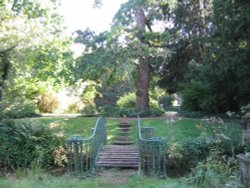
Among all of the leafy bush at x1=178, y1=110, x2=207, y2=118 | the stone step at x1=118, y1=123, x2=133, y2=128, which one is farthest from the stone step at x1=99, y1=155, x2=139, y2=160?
the leafy bush at x1=178, y1=110, x2=207, y2=118

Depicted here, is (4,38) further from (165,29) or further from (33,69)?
(165,29)

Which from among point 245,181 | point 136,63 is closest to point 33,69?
point 136,63

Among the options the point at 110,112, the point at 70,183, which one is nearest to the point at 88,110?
the point at 110,112

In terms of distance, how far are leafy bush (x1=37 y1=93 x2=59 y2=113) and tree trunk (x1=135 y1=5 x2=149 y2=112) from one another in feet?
16.2

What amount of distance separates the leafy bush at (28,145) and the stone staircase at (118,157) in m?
1.11

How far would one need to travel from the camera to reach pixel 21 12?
2395 cm

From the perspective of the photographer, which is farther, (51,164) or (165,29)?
(165,29)

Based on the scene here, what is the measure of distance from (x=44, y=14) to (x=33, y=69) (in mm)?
5009

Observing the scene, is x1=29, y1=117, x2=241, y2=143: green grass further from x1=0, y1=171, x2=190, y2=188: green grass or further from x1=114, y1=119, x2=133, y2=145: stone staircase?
x1=0, y1=171, x2=190, y2=188: green grass

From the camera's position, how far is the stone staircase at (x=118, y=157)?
10242 mm

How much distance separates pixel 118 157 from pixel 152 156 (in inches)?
61.5

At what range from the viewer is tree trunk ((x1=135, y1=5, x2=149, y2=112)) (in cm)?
2083

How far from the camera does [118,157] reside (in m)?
10.7

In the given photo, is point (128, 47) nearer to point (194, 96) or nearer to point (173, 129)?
point (194, 96)
